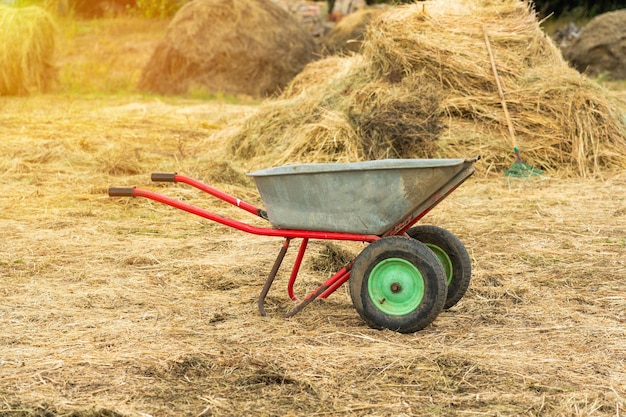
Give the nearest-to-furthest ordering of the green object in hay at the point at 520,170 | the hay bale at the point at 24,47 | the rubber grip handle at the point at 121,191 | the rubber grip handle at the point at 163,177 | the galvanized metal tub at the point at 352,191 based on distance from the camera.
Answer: the galvanized metal tub at the point at 352,191 < the rubber grip handle at the point at 121,191 < the rubber grip handle at the point at 163,177 < the green object in hay at the point at 520,170 < the hay bale at the point at 24,47

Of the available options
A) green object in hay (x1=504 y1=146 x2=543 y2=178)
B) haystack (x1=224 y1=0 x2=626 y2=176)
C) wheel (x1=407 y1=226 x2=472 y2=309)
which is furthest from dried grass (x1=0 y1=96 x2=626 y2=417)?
haystack (x1=224 y1=0 x2=626 y2=176)

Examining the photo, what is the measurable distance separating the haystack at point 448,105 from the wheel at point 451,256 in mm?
3026

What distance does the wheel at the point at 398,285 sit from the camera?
11.5 feet

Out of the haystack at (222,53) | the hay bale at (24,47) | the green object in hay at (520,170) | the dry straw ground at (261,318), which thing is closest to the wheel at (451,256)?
the dry straw ground at (261,318)

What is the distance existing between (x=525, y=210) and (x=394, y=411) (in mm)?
3575

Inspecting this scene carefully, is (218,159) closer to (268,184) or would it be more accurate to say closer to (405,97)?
(405,97)

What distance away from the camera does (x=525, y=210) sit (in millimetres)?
6109

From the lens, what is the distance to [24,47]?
1229 centimetres

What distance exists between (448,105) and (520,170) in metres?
0.89

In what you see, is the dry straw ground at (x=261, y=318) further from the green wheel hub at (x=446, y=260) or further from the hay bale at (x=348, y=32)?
the hay bale at (x=348, y=32)

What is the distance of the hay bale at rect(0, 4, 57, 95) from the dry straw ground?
5290mm

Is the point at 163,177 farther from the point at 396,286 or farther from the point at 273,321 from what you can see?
the point at 396,286

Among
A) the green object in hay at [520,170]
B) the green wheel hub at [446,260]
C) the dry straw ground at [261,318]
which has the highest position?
the green wheel hub at [446,260]

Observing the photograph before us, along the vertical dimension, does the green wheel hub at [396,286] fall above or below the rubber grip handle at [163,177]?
below
